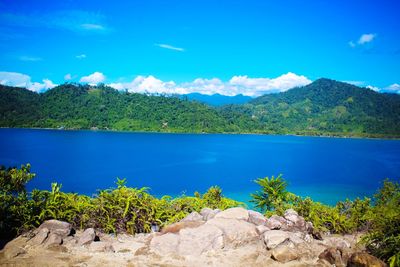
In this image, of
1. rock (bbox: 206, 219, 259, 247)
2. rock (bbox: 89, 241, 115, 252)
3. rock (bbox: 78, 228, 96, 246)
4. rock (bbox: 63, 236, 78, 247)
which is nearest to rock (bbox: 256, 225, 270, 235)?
rock (bbox: 206, 219, 259, 247)

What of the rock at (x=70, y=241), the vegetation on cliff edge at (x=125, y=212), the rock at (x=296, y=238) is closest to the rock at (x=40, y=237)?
the rock at (x=70, y=241)

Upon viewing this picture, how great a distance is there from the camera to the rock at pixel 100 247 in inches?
423

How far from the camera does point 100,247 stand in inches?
428

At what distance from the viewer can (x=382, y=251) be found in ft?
31.8

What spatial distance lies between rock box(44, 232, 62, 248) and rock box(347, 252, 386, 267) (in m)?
9.96

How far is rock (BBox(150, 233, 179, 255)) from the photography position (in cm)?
1074

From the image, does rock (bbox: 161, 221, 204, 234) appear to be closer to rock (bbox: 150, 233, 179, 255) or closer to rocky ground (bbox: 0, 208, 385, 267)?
rocky ground (bbox: 0, 208, 385, 267)

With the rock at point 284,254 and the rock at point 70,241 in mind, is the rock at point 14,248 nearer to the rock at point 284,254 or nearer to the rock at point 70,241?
the rock at point 70,241

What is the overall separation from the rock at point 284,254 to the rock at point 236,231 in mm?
1268

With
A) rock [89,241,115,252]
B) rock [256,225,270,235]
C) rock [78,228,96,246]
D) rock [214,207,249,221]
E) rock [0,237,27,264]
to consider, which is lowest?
rock [89,241,115,252]

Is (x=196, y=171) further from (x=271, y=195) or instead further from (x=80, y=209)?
(x=80, y=209)

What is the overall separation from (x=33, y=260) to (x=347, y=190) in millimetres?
56490

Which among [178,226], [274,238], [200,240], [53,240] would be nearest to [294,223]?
[274,238]

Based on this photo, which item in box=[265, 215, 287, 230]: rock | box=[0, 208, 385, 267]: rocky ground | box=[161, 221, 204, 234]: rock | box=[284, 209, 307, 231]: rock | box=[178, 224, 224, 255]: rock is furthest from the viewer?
box=[284, 209, 307, 231]: rock
